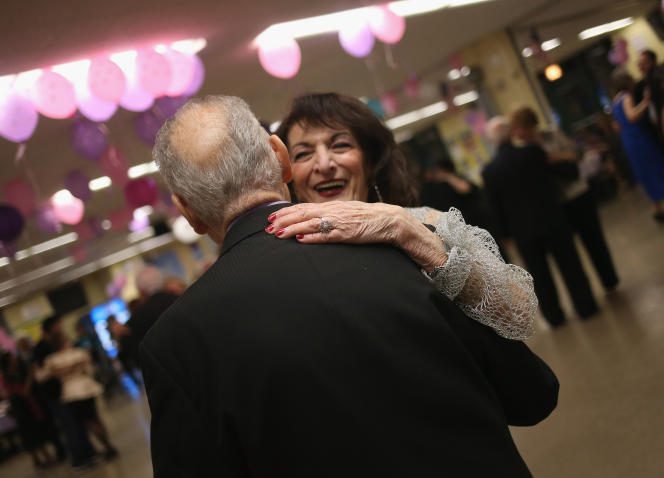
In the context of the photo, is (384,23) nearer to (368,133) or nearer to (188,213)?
(368,133)

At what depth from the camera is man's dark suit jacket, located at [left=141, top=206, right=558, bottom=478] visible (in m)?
0.92

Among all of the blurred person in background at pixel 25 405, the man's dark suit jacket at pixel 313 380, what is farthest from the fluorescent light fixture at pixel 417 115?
the man's dark suit jacket at pixel 313 380

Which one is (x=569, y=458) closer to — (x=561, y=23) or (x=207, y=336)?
(x=207, y=336)

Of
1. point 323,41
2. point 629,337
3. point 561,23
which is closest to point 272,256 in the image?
point 629,337

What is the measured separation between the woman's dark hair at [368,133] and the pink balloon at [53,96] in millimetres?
3253

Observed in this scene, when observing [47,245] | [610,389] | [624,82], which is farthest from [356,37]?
[47,245]

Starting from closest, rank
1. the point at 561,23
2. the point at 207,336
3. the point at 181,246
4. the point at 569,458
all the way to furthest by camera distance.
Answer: the point at 207,336, the point at 569,458, the point at 561,23, the point at 181,246

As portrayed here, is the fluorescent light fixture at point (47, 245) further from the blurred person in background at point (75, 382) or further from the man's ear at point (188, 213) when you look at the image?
the man's ear at point (188, 213)

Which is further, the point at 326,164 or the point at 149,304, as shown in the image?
the point at 149,304

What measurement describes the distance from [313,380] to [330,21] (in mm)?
6311

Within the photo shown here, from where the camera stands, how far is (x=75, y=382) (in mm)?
6570

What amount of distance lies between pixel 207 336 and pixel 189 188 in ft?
0.89

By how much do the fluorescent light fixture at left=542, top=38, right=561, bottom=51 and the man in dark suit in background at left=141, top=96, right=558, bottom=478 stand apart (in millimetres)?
11551

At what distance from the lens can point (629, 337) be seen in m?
3.84
